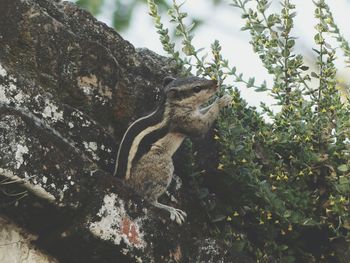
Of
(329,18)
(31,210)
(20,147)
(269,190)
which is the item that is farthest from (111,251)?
(329,18)

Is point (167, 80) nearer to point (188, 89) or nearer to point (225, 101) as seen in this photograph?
point (188, 89)

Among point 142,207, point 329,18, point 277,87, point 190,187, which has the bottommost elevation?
point 142,207

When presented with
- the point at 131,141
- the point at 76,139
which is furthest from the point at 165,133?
the point at 76,139

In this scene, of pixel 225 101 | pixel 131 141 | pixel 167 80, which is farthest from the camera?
pixel 167 80

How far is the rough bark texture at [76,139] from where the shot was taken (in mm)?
3650

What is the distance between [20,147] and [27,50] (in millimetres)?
1158

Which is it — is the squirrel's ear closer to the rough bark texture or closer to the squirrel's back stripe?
the rough bark texture

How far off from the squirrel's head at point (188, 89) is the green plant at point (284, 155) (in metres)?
0.08

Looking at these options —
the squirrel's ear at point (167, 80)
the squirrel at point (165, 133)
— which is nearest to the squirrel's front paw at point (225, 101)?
the squirrel at point (165, 133)

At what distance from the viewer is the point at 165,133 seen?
5059mm

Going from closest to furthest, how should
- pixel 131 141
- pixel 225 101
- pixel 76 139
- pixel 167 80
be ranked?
1. pixel 76 139
2. pixel 131 141
3. pixel 225 101
4. pixel 167 80

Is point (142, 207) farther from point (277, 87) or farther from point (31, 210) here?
point (277, 87)

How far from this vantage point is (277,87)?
5.15m

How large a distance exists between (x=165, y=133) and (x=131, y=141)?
43 centimetres
